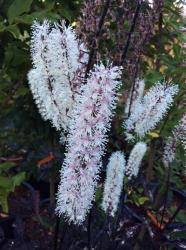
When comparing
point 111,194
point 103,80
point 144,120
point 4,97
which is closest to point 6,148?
point 4,97

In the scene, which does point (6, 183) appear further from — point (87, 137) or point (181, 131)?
point (181, 131)

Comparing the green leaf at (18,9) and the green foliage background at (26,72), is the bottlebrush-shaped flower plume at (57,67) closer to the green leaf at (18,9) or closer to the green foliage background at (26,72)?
the green leaf at (18,9)

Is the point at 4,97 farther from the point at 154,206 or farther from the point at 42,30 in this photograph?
the point at 154,206

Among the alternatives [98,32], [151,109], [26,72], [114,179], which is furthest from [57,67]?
[26,72]

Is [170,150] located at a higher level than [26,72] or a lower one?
lower

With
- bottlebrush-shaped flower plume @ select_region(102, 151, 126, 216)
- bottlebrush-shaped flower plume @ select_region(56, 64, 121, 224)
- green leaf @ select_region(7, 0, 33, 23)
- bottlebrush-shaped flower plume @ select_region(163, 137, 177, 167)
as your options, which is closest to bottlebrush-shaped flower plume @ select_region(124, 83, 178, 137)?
bottlebrush-shaped flower plume @ select_region(102, 151, 126, 216)

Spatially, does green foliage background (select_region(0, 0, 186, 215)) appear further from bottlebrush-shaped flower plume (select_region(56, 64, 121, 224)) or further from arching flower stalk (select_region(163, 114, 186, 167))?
bottlebrush-shaped flower plume (select_region(56, 64, 121, 224))

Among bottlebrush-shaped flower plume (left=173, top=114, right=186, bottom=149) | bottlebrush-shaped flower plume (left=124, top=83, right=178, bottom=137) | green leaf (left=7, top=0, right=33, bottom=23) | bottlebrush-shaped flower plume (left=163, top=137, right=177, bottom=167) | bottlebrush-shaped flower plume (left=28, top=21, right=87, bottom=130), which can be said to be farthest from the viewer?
bottlebrush-shaped flower plume (left=163, top=137, right=177, bottom=167)
